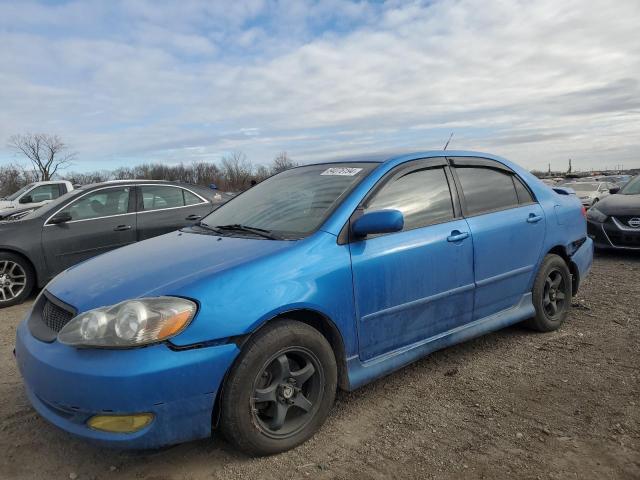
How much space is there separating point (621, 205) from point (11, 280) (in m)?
8.66

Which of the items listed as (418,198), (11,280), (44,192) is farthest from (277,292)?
(44,192)

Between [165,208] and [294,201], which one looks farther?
[165,208]

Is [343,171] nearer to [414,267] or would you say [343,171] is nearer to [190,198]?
[414,267]

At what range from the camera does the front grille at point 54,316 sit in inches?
97.9

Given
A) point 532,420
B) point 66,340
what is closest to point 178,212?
point 66,340

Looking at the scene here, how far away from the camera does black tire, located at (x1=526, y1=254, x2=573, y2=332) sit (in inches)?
159

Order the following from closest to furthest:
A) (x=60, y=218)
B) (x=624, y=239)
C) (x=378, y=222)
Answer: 1. (x=378, y=222)
2. (x=60, y=218)
3. (x=624, y=239)

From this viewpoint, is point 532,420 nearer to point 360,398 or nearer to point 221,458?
point 360,398

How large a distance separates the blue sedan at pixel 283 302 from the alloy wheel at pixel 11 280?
3.44m

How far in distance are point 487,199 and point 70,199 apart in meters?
5.28

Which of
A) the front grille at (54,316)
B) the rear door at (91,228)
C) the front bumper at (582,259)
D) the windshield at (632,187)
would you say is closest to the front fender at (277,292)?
the front grille at (54,316)

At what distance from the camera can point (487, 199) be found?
3.76 metres

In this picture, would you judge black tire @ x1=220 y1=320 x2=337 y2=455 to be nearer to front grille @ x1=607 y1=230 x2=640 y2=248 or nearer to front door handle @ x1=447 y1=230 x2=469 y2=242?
front door handle @ x1=447 y1=230 x2=469 y2=242

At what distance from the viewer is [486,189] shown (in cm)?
381
